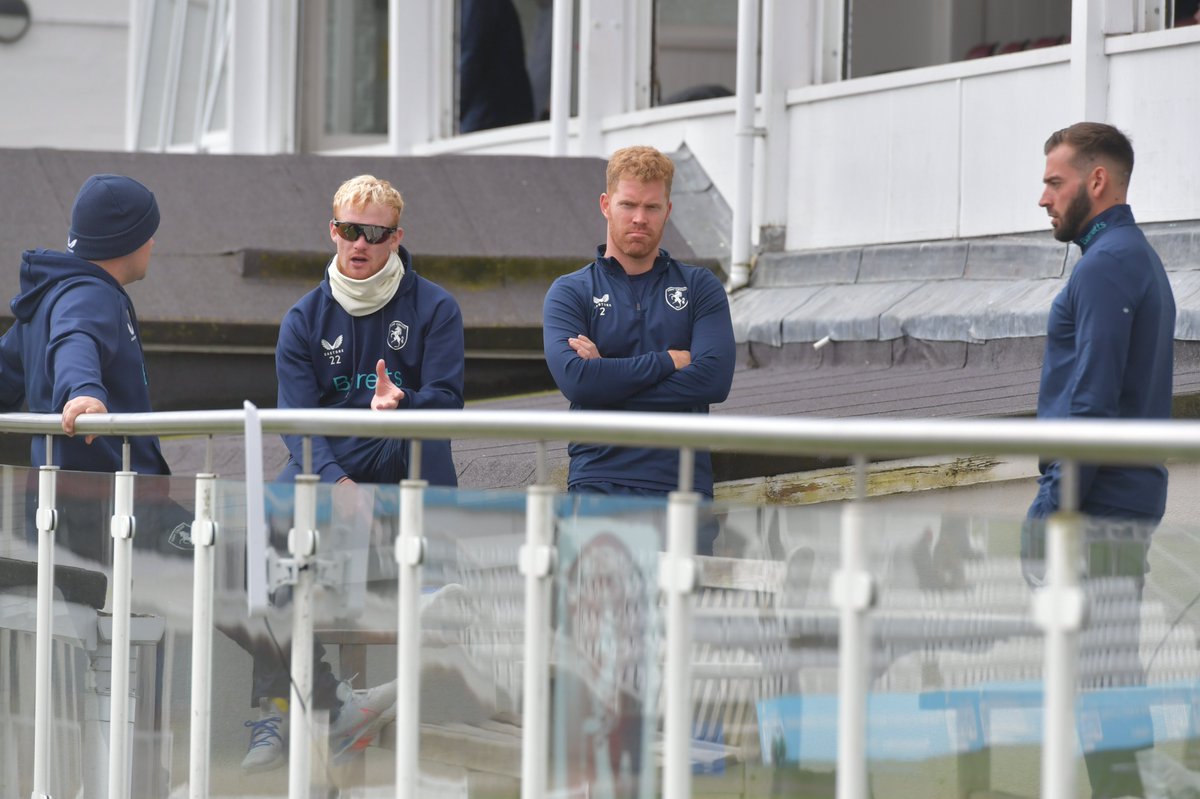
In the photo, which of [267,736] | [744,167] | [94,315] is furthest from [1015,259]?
[267,736]

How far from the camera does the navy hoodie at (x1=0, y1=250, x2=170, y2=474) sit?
15.0 feet

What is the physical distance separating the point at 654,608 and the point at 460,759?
0.62 metres

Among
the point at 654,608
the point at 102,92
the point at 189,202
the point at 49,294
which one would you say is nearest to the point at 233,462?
the point at 189,202

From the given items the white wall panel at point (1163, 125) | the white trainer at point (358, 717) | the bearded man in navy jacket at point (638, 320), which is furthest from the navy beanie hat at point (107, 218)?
the white wall panel at point (1163, 125)

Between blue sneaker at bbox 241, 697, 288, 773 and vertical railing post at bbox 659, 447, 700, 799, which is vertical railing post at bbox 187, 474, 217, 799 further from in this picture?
vertical railing post at bbox 659, 447, 700, 799

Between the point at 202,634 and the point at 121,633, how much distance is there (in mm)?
374

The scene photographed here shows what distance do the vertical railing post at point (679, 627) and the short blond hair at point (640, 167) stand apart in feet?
6.82

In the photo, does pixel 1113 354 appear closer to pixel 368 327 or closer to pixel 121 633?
pixel 368 327

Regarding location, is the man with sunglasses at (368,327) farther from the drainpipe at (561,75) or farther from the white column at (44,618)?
the drainpipe at (561,75)

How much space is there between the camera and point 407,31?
1236 centimetres

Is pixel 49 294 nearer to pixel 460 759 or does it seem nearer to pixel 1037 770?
pixel 460 759

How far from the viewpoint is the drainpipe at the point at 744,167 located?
9055 millimetres

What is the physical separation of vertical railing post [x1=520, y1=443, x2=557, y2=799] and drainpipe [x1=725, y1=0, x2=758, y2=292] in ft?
20.4

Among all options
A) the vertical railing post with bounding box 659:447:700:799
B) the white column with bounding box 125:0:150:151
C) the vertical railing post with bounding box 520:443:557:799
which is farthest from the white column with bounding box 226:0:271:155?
the vertical railing post with bounding box 659:447:700:799
